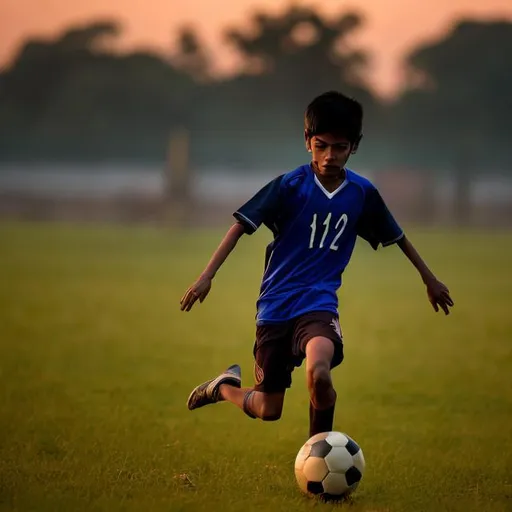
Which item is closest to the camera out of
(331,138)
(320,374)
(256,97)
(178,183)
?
(320,374)

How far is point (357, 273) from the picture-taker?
60.1 ft

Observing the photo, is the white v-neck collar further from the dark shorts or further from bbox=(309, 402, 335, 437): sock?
bbox=(309, 402, 335, 437): sock

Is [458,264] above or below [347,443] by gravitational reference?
above

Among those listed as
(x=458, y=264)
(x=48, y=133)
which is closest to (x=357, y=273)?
(x=458, y=264)

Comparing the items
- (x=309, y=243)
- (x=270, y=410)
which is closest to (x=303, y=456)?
(x=270, y=410)

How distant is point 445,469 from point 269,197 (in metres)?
1.53

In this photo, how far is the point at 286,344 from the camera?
5219 mm

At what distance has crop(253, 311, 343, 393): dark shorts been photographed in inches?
199

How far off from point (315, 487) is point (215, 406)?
267 cm

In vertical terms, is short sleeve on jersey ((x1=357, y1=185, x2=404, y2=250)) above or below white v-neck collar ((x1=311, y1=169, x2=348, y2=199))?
below

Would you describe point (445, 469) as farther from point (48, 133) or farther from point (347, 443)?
point (48, 133)

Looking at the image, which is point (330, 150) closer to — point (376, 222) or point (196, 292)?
point (376, 222)

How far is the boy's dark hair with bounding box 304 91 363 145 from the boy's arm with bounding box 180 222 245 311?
0.53m

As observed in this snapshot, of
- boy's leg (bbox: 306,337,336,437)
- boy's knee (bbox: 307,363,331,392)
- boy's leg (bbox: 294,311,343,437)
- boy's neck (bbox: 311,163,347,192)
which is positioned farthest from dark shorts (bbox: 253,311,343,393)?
boy's neck (bbox: 311,163,347,192)
